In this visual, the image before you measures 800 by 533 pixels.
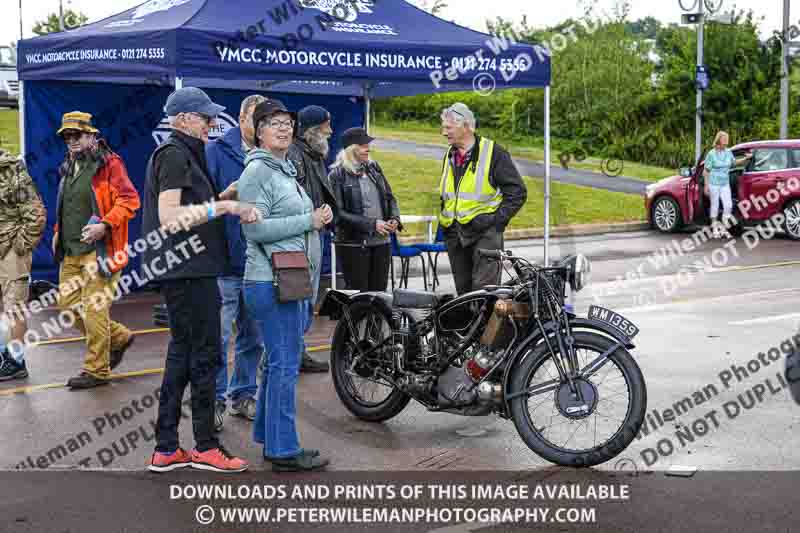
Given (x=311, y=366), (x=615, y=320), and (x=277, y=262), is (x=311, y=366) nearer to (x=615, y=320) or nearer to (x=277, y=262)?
(x=277, y=262)

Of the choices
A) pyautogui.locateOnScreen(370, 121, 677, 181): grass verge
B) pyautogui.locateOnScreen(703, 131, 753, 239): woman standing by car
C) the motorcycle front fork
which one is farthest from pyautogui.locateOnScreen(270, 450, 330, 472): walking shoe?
pyautogui.locateOnScreen(370, 121, 677, 181): grass verge

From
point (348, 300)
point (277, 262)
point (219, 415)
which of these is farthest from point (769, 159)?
point (277, 262)

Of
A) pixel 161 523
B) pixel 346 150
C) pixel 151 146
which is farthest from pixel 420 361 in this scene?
pixel 151 146

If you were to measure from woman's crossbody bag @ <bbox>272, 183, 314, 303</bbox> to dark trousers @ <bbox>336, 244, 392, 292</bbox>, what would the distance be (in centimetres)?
329

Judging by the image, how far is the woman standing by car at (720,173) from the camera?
763 inches

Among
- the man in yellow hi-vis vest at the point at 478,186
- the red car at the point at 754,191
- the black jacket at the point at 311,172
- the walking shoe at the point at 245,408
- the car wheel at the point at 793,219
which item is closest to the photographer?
the walking shoe at the point at 245,408

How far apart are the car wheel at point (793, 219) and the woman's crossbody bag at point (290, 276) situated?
1495 centimetres

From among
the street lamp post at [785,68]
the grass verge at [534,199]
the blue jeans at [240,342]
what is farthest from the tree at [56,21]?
the blue jeans at [240,342]

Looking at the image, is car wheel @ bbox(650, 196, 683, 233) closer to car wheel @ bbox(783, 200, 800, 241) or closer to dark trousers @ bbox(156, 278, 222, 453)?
car wheel @ bbox(783, 200, 800, 241)

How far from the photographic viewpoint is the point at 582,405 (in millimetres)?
6090

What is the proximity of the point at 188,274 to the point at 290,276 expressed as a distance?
565 mm

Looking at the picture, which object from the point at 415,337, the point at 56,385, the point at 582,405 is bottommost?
the point at 56,385

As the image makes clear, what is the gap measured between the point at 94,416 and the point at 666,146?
30.8m

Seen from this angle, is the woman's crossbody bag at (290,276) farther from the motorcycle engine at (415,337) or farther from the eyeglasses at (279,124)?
the motorcycle engine at (415,337)
